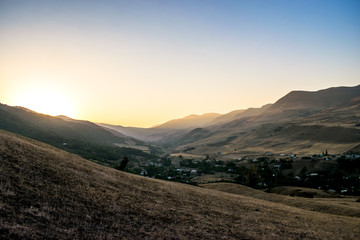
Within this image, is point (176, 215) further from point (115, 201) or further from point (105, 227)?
point (105, 227)

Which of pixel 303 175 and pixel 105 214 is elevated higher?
pixel 105 214

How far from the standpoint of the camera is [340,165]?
11531cm

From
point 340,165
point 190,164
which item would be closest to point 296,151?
point 340,165

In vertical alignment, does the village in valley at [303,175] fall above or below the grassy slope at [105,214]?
below

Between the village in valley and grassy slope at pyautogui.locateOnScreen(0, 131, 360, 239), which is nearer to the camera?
grassy slope at pyautogui.locateOnScreen(0, 131, 360, 239)

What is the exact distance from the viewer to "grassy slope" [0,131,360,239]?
13.9m

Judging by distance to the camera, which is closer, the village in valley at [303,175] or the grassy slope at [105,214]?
the grassy slope at [105,214]

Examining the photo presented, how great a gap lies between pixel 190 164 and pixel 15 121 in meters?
148

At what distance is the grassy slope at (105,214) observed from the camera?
13898 millimetres

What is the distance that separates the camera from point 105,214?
17266mm

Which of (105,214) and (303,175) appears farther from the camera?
(303,175)

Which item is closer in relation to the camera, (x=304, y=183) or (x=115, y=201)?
(x=115, y=201)

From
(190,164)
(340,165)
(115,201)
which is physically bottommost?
(190,164)

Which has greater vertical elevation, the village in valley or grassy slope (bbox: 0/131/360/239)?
grassy slope (bbox: 0/131/360/239)
